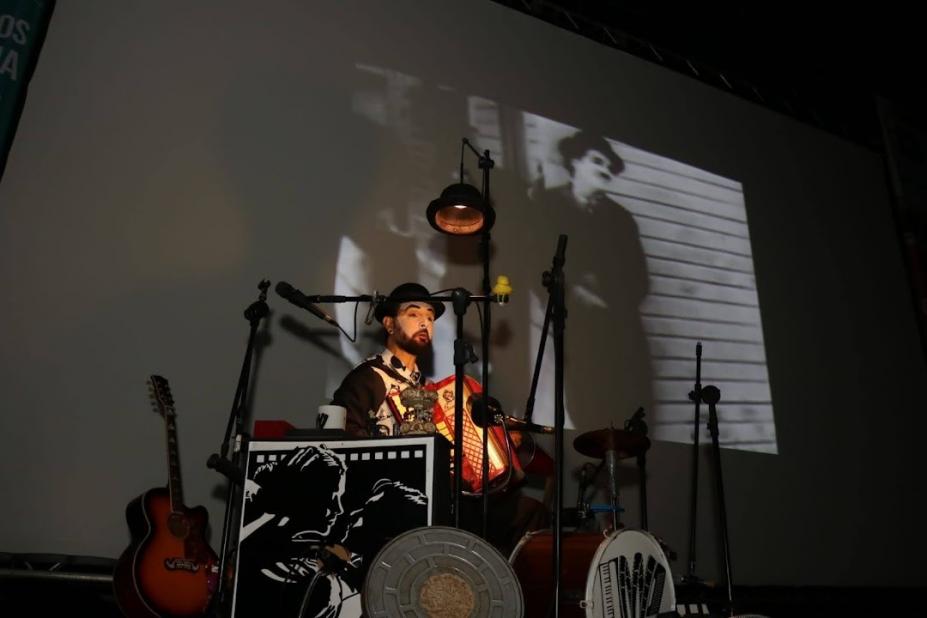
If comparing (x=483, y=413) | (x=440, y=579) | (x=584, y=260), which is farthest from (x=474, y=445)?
(x=584, y=260)

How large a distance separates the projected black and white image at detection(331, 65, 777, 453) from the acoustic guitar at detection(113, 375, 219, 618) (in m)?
1.09

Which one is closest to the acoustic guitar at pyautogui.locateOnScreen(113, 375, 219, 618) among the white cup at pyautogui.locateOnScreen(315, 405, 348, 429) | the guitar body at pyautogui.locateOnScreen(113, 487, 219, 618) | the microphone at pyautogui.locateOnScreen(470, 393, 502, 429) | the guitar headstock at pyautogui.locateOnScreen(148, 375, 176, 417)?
the guitar body at pyautogui.locateOnScreen(113, 487, 219, 618)

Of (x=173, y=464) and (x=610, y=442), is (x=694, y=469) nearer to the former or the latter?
(x=610, y=442)

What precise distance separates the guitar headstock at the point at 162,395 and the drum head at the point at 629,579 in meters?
1.77

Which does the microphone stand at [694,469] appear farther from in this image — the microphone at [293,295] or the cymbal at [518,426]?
the microphone at [293,295]

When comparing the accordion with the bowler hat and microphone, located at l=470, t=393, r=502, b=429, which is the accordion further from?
the bowler hat

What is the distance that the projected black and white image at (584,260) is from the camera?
13.5 feet

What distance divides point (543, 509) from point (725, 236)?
2.65m

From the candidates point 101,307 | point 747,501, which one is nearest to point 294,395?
point 101,307

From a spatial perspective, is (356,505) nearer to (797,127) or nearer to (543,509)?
(543,509)

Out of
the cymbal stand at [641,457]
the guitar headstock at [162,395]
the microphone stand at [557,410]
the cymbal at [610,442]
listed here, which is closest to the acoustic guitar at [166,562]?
the guitar headstock at [162,395]

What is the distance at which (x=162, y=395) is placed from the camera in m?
3.09

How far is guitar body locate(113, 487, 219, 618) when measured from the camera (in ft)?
8.26

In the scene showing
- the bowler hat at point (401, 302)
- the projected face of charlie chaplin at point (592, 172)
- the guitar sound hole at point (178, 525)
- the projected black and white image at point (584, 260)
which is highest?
the projected face of charlie chaplin at point (592, 172)
